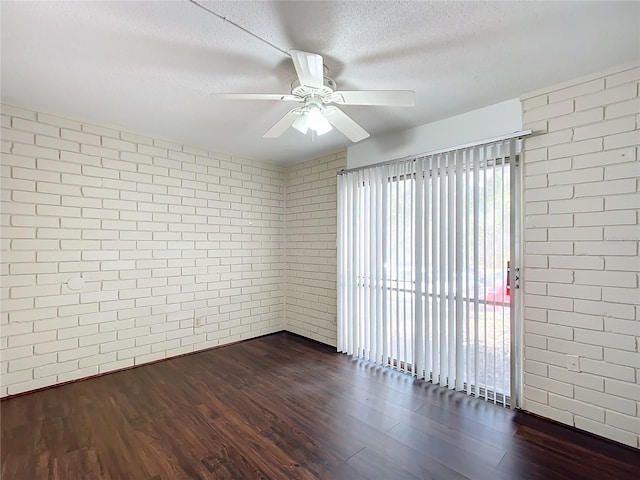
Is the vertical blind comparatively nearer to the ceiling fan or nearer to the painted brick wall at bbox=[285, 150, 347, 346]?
the painted brick wall at bbox=[285, 150, 347, 346]

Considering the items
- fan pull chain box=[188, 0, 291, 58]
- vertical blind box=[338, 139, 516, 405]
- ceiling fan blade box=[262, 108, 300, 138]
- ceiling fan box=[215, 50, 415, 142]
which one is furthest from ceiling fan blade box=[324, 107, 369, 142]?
vertical blind box=[338, 139, 516, 405]

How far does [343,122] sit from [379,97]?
42 centimetres

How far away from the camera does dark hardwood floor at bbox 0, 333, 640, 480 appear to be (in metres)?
1.81

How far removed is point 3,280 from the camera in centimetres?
260

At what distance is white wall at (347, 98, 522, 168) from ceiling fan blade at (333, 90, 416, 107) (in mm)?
1150

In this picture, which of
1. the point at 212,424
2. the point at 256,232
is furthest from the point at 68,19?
the point at 256,232

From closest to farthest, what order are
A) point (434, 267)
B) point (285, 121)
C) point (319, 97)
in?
point (319, 97), point (285, 121), point (434, 267)

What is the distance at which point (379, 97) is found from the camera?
1.85m

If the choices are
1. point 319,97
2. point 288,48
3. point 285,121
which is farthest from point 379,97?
point 285,121

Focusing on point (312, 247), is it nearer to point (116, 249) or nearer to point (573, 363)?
point (116, 249)

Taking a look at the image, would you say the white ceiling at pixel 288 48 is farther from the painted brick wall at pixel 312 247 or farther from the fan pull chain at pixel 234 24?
the painted brick wall at pixel 312 247

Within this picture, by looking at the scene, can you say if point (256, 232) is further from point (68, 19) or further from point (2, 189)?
point (68, 19)

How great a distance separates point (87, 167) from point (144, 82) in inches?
54.5

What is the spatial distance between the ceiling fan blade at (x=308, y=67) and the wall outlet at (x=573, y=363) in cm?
263
